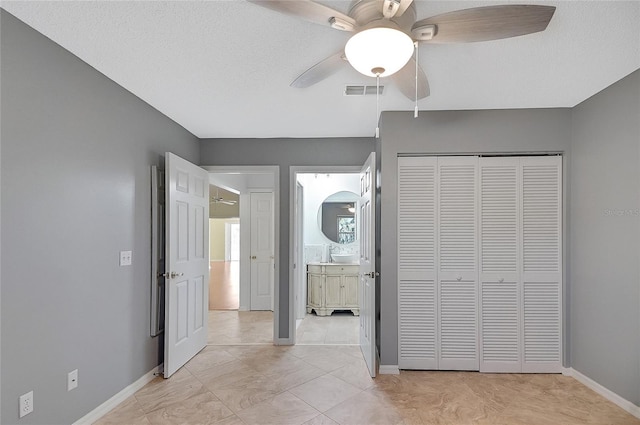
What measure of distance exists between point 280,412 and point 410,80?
7.74 ft

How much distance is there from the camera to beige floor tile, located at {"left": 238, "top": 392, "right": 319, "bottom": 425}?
2.39 metres

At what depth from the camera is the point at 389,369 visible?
3168 millimetres

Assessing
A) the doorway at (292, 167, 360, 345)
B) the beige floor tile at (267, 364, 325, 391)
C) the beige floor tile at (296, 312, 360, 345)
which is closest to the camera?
the beige floor tile at (267, 364, 325, 391)

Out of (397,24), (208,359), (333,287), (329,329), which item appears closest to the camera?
(397,24)

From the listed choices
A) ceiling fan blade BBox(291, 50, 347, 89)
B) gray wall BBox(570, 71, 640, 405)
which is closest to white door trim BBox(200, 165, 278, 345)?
ceiling fan blade BBox(291, 50, 347, 89)

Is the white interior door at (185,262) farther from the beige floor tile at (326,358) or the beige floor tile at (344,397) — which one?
the beige floor tile at (326,358)

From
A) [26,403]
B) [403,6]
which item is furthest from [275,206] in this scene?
[403,6]

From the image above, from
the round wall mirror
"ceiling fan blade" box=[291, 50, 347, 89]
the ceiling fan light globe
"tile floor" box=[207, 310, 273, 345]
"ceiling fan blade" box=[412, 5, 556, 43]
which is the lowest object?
"tile floor" box=[207, 310, 273, 345]

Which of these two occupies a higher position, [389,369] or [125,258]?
[125,258]

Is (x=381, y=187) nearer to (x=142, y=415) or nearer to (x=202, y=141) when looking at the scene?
(x=202, y=141)

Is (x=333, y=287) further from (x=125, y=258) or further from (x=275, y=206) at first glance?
(x=125, y=258)

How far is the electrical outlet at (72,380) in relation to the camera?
2.16 m

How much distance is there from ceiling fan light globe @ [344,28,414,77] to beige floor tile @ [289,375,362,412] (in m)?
2.31

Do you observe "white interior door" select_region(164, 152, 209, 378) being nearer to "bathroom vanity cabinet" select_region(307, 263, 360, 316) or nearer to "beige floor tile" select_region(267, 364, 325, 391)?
"beige floor tile" select_region(267, 364, 325, 391)
